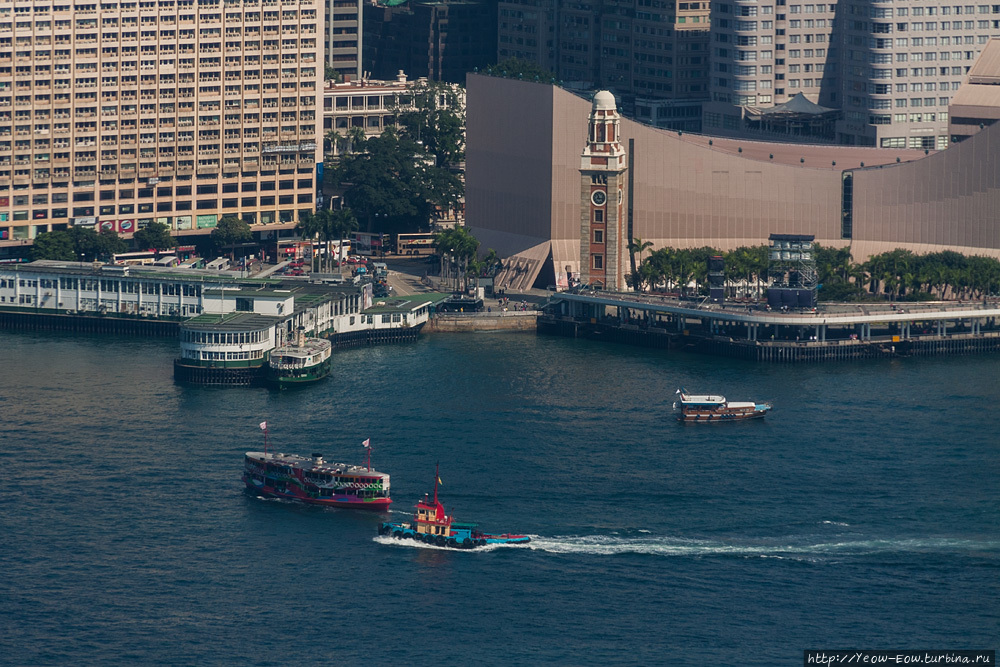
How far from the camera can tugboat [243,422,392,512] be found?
493 ft

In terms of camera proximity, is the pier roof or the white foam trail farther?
the pier roof

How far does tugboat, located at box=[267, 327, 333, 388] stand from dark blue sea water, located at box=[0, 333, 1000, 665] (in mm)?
1803

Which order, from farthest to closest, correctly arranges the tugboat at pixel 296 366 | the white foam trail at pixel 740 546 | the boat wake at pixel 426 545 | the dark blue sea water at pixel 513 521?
the tugboat at pixel 296 366
the boat wake at pixel 426 545
the white foam trail at pixel 740 546
the dark blue sea water at pixel 513 521

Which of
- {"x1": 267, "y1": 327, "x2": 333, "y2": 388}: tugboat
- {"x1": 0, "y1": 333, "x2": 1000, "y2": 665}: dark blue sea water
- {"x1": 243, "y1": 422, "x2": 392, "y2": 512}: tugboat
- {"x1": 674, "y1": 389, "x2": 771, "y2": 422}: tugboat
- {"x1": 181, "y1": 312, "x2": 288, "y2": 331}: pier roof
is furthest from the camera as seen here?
{"x1": 181, "y1": 312, "x2": 288, "y2": 331}: pier roof

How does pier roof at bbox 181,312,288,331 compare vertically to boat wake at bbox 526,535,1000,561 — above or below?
above

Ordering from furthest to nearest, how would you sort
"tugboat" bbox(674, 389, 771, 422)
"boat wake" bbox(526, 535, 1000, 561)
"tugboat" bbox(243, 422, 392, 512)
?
"tugboat" bbox(674, 389, 771, 422) → "tugboat" bbox(243, 422, 392, 512) → "boat wake" bbox(526, 535, 1000, 561)

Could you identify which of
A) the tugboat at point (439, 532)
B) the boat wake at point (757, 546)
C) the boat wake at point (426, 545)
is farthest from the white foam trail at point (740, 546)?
the tugboat at point (439, 532)

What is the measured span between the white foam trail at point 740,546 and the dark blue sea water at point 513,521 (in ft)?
0.60

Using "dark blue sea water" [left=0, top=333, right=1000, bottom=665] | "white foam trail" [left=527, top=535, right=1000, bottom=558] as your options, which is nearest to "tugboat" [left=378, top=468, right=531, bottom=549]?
→ "dark blue sea water" [left=0, top=333, right=1000, bottom=665]

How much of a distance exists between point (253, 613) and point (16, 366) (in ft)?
224

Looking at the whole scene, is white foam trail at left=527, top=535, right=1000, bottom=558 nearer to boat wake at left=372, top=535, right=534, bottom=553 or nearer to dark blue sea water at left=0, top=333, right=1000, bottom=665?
dark blue sea water at left=0, top=333, right=1000, bottom=665

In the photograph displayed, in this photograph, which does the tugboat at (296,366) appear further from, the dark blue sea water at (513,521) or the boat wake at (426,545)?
the boat wake at (426,545)

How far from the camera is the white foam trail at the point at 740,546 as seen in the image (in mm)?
141000

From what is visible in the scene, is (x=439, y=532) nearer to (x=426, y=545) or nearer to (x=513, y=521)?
(x=426, y=545)
